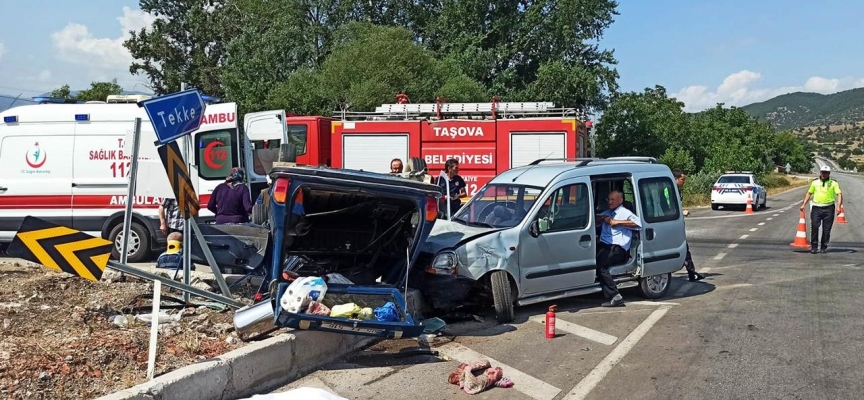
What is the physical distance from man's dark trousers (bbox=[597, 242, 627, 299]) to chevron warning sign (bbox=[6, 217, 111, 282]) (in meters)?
5.54

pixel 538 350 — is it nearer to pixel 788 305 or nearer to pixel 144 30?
pixel 788 305

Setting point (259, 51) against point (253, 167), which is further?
point (259, 51)

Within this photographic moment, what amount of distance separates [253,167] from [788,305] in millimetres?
8580

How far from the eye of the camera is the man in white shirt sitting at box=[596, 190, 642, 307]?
8.75m

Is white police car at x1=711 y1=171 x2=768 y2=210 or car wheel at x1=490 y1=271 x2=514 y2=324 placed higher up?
white police car at x1=711 y1=171 x2=768 y2=210

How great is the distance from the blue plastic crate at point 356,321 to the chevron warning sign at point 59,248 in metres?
1.42

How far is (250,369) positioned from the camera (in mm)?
5461

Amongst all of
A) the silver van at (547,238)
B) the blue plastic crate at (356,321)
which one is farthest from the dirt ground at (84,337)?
the silver van at (547,238)

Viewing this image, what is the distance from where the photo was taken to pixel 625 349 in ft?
22.2

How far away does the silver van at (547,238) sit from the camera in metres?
7.76

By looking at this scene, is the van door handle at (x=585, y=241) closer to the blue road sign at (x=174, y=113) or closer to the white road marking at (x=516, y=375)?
the white road marking at (x=516, y=375)

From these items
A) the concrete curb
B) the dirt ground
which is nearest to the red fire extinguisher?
the concrete curb

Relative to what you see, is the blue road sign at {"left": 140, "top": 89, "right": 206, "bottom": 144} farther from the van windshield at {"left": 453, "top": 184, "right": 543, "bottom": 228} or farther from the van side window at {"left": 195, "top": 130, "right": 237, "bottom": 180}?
the van side window at {"left": 195, "top": 130, "right": 237, "bottom": 180}

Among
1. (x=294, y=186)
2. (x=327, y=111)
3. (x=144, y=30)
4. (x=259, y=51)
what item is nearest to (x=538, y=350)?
(x=294, y=186)
